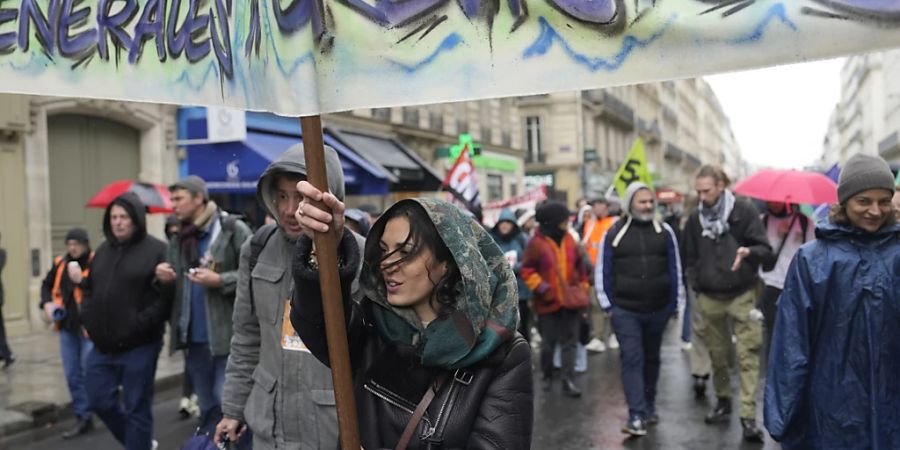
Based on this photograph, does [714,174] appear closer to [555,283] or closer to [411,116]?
[555,283]

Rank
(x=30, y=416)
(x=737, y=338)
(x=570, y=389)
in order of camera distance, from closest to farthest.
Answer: (x=737, y=338) → (x=30, y=416) → (x=570, y=389)

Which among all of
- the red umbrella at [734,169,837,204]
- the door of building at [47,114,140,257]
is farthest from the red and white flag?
the red umbrella at [734,169,837,204]

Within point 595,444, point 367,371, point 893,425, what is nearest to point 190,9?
point 367,371

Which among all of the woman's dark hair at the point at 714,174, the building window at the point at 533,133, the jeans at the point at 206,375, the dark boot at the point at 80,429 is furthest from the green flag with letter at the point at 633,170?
the building window at the point at 533,133

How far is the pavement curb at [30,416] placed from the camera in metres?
6.88

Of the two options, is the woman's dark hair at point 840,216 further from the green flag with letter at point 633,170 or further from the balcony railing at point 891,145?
the balcony railing at point 891,145

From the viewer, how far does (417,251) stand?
2.21 m

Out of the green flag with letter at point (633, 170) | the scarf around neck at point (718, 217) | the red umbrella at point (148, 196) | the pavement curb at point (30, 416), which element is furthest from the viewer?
the green flag with letter at point (633, 170)

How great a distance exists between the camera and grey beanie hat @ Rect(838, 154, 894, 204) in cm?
358

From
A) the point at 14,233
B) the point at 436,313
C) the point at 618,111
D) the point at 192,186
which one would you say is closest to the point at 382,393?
the point at 436,313

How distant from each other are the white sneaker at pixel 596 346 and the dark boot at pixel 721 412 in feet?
12.9

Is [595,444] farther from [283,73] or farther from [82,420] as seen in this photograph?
[283,73]

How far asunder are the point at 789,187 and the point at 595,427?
256cm

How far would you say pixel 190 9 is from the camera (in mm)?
1856
